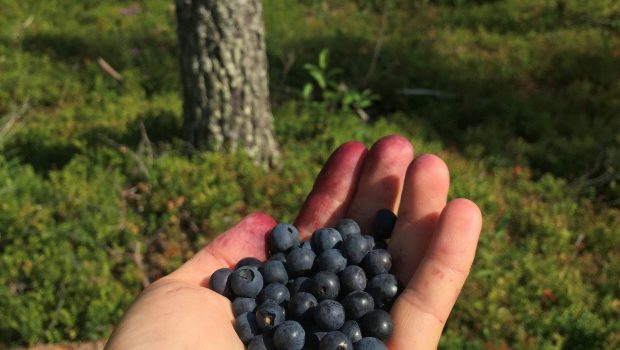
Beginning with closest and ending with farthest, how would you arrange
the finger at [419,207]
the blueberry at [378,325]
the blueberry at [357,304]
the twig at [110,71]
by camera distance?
the blueberry at [378,325], the blueberry at [357,304], the finger at [419,207], the twig at [110,71]

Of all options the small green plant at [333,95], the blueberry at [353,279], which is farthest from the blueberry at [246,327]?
the small green plant at [333,95]

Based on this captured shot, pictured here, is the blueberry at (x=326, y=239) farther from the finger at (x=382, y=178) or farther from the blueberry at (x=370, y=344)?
the blueberry at (x=370, y=344)

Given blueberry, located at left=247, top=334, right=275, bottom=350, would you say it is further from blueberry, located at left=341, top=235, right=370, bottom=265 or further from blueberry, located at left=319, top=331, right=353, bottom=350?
blueberry, located at left=341, top=235, right=370, bottom=265

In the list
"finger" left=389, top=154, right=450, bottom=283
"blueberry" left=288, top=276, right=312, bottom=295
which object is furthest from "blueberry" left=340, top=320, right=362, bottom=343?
"finger" left=389, top=154, right=450, bottom=283

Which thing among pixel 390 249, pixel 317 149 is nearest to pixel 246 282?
pixel 390 249

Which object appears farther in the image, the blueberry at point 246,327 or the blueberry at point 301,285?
the blueberry at point 301,285

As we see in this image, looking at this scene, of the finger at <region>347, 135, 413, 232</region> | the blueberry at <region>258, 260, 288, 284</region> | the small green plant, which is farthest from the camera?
the small green plant
